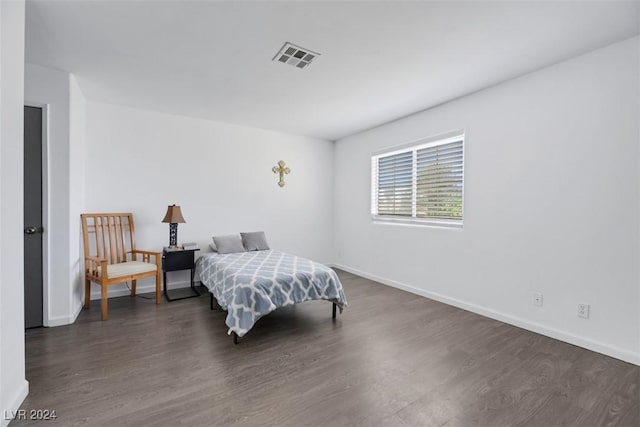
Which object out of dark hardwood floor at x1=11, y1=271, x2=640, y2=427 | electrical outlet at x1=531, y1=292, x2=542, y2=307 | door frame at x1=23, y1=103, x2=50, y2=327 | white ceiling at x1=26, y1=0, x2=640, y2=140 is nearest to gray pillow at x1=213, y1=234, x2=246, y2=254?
dark hardwood floor at x1=11, y1=271, x2=640, y2=427

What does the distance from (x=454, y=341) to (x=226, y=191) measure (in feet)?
12.0

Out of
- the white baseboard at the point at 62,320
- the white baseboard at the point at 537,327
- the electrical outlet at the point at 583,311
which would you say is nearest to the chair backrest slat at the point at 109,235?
the white baseboard at the point at 62,320

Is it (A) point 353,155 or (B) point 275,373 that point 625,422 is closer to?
(B) point 275,373

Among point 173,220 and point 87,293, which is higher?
point 173,220

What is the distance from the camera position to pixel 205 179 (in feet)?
14.4

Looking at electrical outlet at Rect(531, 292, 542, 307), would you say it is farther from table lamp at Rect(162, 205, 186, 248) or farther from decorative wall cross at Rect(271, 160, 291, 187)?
table lamp at Rect(162, 205, 186, 248)

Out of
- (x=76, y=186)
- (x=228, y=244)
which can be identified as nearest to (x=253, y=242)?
(x=228, y=244)

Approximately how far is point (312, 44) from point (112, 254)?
347 cm

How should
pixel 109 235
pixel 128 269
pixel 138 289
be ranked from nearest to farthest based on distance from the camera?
1. pixel 128 269
2. pixel 109 235
3. pixel 138 289
